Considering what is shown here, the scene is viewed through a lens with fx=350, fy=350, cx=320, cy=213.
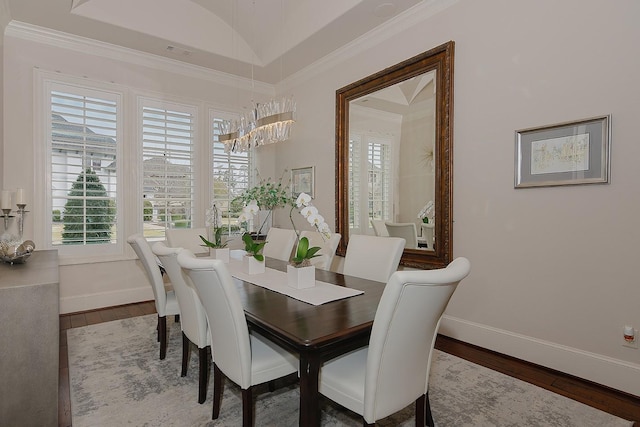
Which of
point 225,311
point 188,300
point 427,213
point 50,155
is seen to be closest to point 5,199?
point 50,155

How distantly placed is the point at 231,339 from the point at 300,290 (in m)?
0.56

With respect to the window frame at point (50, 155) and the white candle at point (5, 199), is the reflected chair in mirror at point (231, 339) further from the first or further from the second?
the window frame at point (50, 155)

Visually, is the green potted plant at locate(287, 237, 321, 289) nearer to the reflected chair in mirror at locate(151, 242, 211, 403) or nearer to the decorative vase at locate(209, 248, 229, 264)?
the reflected chair in mirror at locate(151, 242, 211, 403)

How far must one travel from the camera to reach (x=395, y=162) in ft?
12.2

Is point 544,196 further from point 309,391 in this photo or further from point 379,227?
point 309,391

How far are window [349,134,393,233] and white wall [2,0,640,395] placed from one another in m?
0.84

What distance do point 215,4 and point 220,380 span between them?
4.21 m

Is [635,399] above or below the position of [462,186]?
below

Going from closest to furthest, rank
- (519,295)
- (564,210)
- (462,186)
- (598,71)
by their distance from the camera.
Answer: (598,71), (564,210), (519,295), (462,186)

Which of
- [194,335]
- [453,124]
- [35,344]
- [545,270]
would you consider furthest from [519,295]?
[35,344]

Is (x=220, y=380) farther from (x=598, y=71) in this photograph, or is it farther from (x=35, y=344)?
(x=598, y=71)

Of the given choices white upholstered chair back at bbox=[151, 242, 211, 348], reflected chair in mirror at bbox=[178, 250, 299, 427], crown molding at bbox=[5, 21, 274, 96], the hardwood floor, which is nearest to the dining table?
reflected chair in mirror at bbox=[178, 250, 299, 427]

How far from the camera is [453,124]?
3.15 metres

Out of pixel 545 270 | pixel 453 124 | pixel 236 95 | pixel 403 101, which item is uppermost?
pixel 236 95
